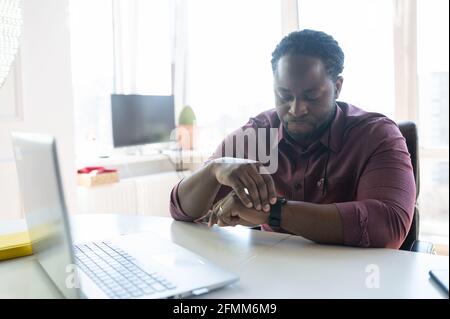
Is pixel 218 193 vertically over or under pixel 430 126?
under

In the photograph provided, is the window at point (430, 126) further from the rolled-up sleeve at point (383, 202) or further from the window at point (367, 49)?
the rolled-up sleeve at point (383, 202)

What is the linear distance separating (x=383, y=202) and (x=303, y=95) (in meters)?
0.43

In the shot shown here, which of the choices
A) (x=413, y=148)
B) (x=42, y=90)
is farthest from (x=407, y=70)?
(x=42, y=90)

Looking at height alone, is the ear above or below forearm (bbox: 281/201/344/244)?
above

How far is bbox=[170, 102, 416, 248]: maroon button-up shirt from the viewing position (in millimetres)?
1059

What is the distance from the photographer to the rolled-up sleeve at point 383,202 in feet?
3.43

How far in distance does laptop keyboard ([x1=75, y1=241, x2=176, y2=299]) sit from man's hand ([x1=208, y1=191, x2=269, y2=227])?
0.30 metres

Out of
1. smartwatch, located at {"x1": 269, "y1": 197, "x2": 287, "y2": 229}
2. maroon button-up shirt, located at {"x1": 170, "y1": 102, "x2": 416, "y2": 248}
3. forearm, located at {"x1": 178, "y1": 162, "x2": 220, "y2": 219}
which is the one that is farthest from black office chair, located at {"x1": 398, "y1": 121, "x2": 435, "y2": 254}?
forearm, located at {"x1": 178, "y1": 162, "x2": 220, "y2": 219}

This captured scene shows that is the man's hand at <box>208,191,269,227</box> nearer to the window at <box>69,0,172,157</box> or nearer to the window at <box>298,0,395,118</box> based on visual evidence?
the window at <box>298,0,395,118</box>

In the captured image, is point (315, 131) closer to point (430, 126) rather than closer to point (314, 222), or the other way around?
point (314, 222)

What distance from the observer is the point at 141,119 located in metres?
3.40

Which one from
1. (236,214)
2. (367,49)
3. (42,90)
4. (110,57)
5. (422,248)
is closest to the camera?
(236,214)

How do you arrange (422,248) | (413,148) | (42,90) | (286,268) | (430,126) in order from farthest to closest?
(430,126) < (42,90) < (413,148) < (422,248) < (286,268)

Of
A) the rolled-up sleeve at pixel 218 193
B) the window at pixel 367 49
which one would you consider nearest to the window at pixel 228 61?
the window at pixel 367 49
